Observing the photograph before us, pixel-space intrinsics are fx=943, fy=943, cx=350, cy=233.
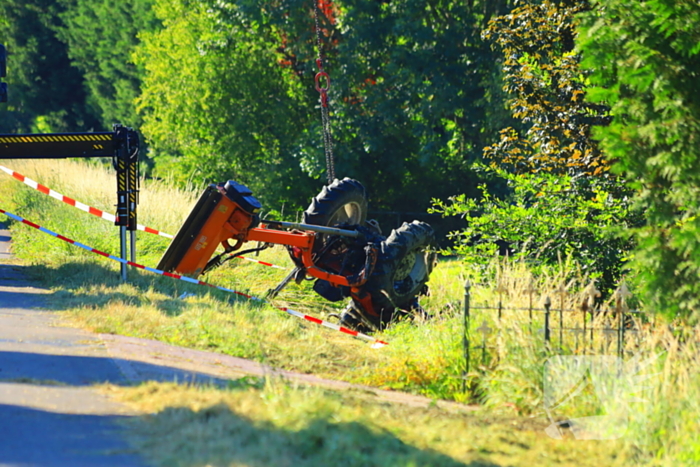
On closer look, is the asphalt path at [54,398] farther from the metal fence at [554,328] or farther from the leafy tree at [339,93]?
the leafy tree at [339,93]

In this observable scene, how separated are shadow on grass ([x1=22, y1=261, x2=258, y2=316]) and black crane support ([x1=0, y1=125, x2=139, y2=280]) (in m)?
0.36

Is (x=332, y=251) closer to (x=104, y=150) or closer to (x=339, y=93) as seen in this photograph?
(x=104, y=150)

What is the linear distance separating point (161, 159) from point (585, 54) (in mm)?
34778

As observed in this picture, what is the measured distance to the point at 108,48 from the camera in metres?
49.9

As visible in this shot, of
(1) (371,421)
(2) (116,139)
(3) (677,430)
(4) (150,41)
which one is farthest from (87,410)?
(4) (150,41)

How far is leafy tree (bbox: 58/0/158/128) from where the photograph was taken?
4816cm

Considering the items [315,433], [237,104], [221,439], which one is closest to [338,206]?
[315,433]

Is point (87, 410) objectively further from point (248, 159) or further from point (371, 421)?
point (248, 159)

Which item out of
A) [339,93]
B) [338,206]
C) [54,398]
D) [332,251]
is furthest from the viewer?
[339,93]

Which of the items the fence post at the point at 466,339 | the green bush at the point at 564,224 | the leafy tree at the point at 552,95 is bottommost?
the fence post at the point at 466,339

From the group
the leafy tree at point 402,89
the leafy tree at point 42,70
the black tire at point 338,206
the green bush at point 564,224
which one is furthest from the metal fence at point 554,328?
the leafy tree at point 42,70

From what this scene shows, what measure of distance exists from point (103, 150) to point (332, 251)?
3022mm

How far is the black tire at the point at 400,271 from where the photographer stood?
36.0 ft

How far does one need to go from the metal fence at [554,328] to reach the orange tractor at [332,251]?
2.95m
